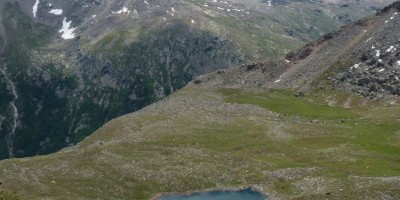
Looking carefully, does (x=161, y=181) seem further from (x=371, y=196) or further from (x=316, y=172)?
(x=371, y=196)

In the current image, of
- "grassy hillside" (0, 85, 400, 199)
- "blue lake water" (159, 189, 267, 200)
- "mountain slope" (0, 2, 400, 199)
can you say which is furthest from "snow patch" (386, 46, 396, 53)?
"blue lake water" (159, 189, 267, 200)

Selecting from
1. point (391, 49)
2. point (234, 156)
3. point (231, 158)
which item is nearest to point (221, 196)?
point (231, 158)

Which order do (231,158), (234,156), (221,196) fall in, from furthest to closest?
1. (234,156)
2. (231,158)
3. (221,196)

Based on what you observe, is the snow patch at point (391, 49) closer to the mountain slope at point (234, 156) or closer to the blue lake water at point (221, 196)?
the mountain slope at point (234, 156)

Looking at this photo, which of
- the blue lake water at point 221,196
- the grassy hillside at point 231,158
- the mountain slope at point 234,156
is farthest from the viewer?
the blue lake water at point 221,196

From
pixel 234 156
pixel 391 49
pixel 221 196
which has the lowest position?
pixel 221 196

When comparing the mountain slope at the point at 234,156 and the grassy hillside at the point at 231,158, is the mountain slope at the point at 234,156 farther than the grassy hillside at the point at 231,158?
Yes

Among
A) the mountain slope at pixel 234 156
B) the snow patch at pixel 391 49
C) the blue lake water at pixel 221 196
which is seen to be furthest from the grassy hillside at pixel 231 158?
the snow patch at pixel 391 49

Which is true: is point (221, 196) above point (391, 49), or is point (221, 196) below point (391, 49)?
below

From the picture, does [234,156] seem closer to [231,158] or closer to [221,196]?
[231,158]

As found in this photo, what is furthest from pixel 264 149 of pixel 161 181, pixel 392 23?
pixel 392 23
